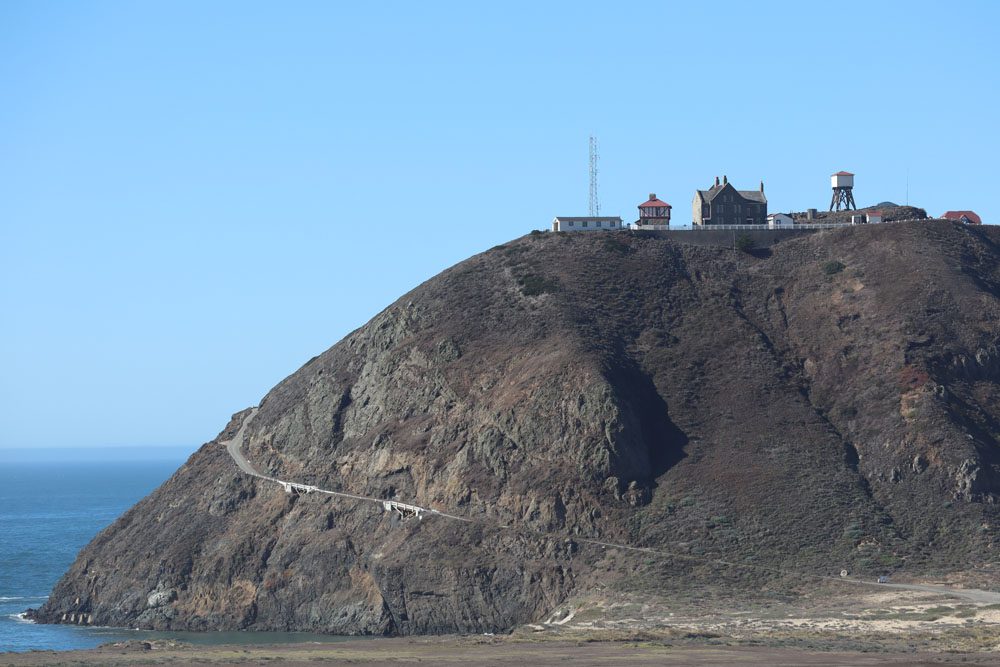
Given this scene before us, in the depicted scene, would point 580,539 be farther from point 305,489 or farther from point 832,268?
point 832,268

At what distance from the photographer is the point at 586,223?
15338cm

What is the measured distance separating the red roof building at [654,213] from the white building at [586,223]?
3.71 metres

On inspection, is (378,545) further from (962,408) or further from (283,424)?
(962,408)

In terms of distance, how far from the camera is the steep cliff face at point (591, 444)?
11200 centimetres

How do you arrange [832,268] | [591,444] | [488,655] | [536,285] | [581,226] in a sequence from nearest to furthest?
1. [488,655]
2. [591,444]
3. [536,285]
4. [832,268]
5. [581,226]

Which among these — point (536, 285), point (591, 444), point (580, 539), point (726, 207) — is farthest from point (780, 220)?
point (580, 539)

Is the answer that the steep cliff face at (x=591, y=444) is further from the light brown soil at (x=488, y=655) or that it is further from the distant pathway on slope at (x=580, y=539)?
the light brown soil at (x=488, y=655)

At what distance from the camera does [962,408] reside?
399ft

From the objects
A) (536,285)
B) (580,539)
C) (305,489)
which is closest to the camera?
(580,539)

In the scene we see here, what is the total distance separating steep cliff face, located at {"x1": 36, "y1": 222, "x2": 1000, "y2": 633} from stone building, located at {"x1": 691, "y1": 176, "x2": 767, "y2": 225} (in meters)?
9.95

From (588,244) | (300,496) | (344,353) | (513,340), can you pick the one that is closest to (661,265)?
(588,244)

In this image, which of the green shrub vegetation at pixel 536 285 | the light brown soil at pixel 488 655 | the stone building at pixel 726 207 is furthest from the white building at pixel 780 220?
the light brown soil at pixel 488 655

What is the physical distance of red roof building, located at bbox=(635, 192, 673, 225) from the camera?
15600 cm

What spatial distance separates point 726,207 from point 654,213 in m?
7.27
